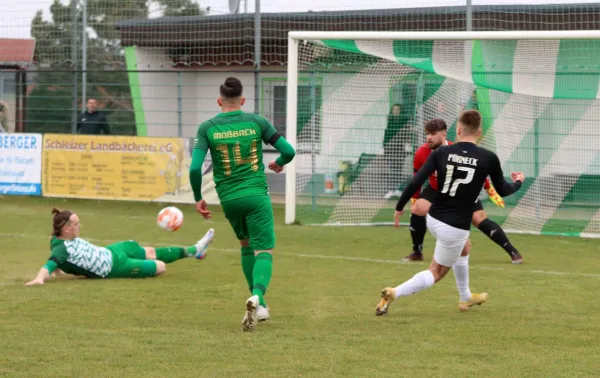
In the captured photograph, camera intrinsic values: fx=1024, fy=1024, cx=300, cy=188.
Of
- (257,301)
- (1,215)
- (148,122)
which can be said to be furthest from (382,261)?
(148,122)

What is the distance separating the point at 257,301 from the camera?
729cm

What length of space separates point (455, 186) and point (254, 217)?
1.56 m

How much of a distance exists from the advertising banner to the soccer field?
6.37m

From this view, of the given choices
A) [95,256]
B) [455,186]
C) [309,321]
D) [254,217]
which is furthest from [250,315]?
[95,256]

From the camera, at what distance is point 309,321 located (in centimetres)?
782

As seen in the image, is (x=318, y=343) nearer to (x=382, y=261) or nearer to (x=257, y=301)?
(x=257, y=301)

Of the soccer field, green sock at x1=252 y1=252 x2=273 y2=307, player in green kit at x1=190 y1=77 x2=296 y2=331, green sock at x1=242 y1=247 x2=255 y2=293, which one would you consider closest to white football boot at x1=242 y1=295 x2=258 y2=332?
the soccer field

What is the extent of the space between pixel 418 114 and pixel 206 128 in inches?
339

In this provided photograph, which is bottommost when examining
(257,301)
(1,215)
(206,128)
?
(1,215)

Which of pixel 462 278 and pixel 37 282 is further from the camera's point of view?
pixel 37 282

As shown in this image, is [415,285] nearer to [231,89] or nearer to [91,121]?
[231,89]

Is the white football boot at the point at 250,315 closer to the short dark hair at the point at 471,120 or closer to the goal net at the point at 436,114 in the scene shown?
the short dark hair at the point at 471,120

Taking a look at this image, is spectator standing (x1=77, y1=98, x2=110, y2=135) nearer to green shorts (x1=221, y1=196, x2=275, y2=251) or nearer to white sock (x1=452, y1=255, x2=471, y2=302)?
green shorts (x1=221, y1=196, x2=275, y2=251)

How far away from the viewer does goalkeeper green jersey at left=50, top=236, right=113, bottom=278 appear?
9477 mm
